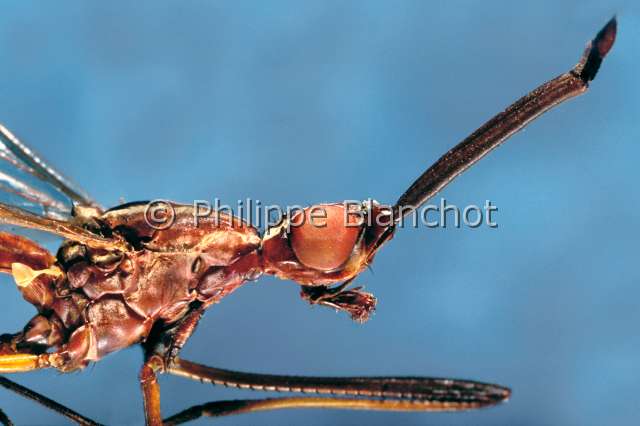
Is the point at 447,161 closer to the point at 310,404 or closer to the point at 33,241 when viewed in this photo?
the point at 310,404

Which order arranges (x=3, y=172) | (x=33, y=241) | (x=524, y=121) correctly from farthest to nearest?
(x=3, y=172) < (x=33, y=241) < (x=524, y=121)

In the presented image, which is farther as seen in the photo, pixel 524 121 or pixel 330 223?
pixel 330 223

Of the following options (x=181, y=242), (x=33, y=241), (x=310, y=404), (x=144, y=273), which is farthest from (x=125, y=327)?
(x=310, y=404)

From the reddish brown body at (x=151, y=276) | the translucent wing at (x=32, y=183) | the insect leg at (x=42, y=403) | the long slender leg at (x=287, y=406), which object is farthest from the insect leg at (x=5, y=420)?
the translucent wing at (x=32, y=183)

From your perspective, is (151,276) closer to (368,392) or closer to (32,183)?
(368,392)
